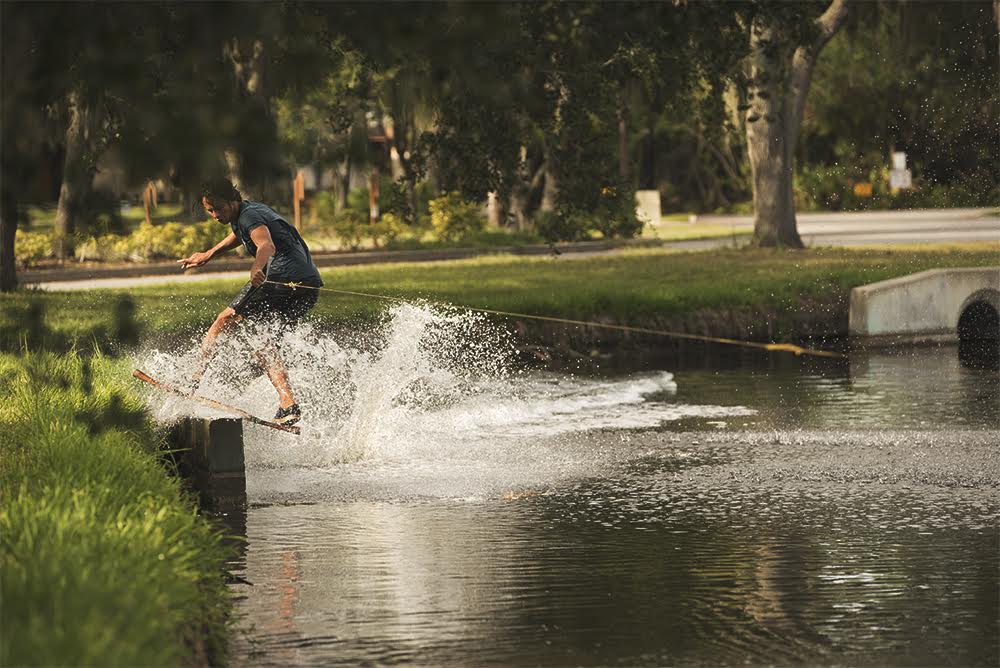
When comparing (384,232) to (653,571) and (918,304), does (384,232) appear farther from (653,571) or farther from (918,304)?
(653,571)

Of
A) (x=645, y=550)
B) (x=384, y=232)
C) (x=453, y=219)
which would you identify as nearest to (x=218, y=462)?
(x=645, y=550)

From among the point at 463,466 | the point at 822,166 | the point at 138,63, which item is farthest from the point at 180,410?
the point at 822,166

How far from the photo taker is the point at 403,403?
57.4 feet

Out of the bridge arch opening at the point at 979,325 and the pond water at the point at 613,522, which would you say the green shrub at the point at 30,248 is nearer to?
the bridge arch opening at the point at 979,325

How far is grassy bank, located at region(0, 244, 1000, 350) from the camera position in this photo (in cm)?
2292

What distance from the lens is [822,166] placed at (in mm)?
61500

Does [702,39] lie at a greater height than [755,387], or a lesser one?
greater

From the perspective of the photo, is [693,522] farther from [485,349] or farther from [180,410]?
[485,349]

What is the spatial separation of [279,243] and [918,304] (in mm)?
12484

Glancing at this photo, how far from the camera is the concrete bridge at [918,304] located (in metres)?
24.2

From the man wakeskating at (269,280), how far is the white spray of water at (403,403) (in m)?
0.18

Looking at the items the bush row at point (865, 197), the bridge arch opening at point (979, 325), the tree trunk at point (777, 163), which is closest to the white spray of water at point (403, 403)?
the bridge arch opening at point (979, 325)

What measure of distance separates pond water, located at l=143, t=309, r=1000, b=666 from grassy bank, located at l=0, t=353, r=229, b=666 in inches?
19.6

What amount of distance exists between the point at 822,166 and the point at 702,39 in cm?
4776
